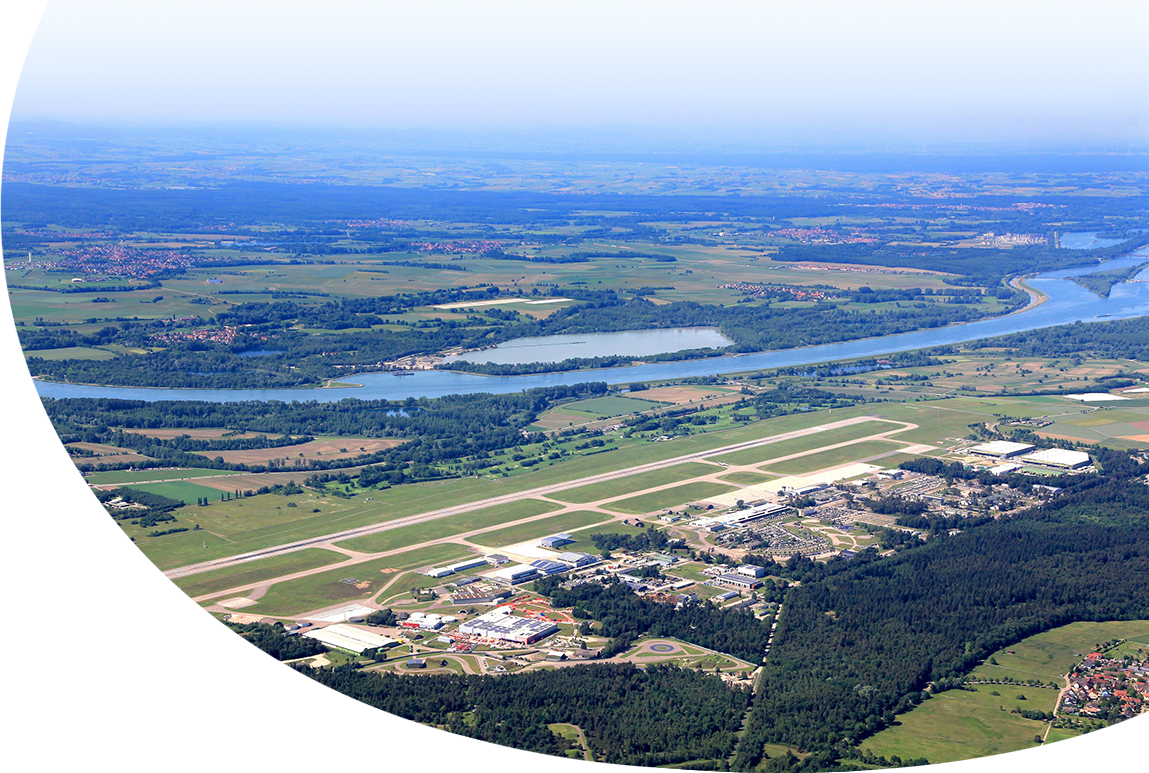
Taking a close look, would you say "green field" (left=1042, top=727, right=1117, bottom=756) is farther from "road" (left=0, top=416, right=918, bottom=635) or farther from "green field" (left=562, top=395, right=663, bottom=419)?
"green field" (left=562, top=395, right=663, bottom=419)

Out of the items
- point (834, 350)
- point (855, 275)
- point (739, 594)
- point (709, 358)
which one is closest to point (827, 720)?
point (739, 594)

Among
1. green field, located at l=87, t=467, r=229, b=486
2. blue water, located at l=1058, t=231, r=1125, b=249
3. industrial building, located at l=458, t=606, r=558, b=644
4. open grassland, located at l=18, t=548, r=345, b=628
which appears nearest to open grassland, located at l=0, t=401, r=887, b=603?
green field, located at l=87, t=467, r=229, b=486

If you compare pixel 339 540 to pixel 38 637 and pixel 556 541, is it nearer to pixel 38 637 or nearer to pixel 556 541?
pixel 556 541

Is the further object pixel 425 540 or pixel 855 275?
pixel 855 275

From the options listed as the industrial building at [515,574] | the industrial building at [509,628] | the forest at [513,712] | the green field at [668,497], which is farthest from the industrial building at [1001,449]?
the forest at [513,712]

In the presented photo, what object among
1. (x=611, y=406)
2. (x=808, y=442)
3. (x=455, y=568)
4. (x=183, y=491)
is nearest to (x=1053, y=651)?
(x=455, y=568)

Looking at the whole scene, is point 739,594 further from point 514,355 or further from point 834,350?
point 834,350

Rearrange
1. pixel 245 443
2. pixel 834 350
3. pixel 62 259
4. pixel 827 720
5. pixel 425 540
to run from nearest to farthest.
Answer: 1. pixel 827 720
2. pixel 425 540
3. pixel 245 443
4. pixel 834 350
5. pixel 62 259
